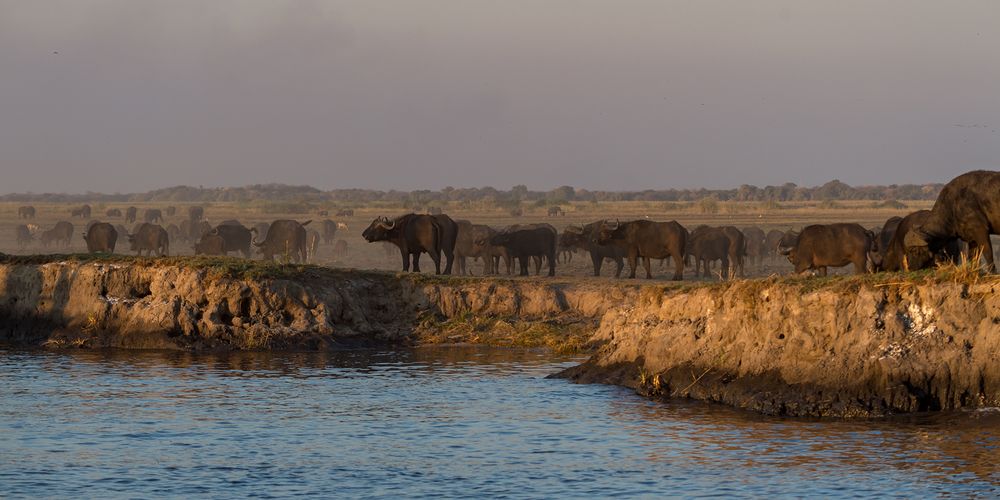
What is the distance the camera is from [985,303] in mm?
18641

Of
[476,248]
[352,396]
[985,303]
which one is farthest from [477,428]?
[476,248]

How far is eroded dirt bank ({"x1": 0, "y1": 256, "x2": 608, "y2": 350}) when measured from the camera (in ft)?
92.3

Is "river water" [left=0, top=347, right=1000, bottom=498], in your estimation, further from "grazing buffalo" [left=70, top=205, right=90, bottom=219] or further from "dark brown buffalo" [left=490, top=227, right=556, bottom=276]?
"grazing buffalo" [left=70, top=205, right=90, bottom=219]

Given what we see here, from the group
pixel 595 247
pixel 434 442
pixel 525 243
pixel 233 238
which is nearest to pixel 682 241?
pixel 595 247

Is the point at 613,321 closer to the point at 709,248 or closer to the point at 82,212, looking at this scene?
the point at 709,248

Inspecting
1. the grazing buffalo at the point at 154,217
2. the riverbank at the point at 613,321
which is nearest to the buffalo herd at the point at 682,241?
the riverbank at the point at 613,321

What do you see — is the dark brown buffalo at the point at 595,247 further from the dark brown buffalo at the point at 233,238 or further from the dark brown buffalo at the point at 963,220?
the dark brown buffalo at the point at 963,220

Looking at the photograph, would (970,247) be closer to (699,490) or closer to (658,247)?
(699,490)

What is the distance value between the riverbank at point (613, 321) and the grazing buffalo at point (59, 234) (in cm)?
4345

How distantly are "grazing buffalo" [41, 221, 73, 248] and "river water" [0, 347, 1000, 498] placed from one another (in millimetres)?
49821

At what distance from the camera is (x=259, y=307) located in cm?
2841

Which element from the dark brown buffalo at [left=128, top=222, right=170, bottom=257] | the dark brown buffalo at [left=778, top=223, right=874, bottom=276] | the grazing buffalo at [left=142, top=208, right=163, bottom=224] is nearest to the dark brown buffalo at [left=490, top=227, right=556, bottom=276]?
the dark brown buffalo at [left=778, top=223, right=874, bottom=276]

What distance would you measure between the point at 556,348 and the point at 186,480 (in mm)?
12212

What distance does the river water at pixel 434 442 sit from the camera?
15570 millimetres
